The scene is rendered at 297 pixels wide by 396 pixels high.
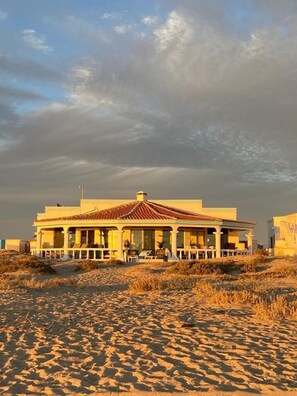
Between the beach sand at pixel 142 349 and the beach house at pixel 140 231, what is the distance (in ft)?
62.9

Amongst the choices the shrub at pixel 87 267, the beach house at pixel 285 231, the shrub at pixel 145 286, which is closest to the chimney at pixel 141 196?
the beach house at pixel 285 231

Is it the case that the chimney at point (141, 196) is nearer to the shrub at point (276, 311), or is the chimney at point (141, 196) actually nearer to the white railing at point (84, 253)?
the white railing at point (84, 253)

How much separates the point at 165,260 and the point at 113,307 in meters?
18.6

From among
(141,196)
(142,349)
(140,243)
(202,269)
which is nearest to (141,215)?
(140,243)

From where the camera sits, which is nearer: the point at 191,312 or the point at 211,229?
the point at 191,312

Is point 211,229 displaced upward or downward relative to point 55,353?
upward

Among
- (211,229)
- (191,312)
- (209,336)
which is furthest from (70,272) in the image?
(209,336)

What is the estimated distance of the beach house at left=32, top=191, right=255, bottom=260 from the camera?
31672 mm

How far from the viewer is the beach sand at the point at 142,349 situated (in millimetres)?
5523

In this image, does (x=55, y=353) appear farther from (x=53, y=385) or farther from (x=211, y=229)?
(x=211, y=229)

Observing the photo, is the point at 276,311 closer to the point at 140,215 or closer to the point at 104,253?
the point at 140,215

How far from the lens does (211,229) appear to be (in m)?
36.3

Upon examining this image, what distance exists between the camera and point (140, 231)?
34469mm

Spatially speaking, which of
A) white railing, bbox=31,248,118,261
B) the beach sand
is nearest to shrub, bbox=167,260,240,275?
white railing, bbox=31,248,118,261
